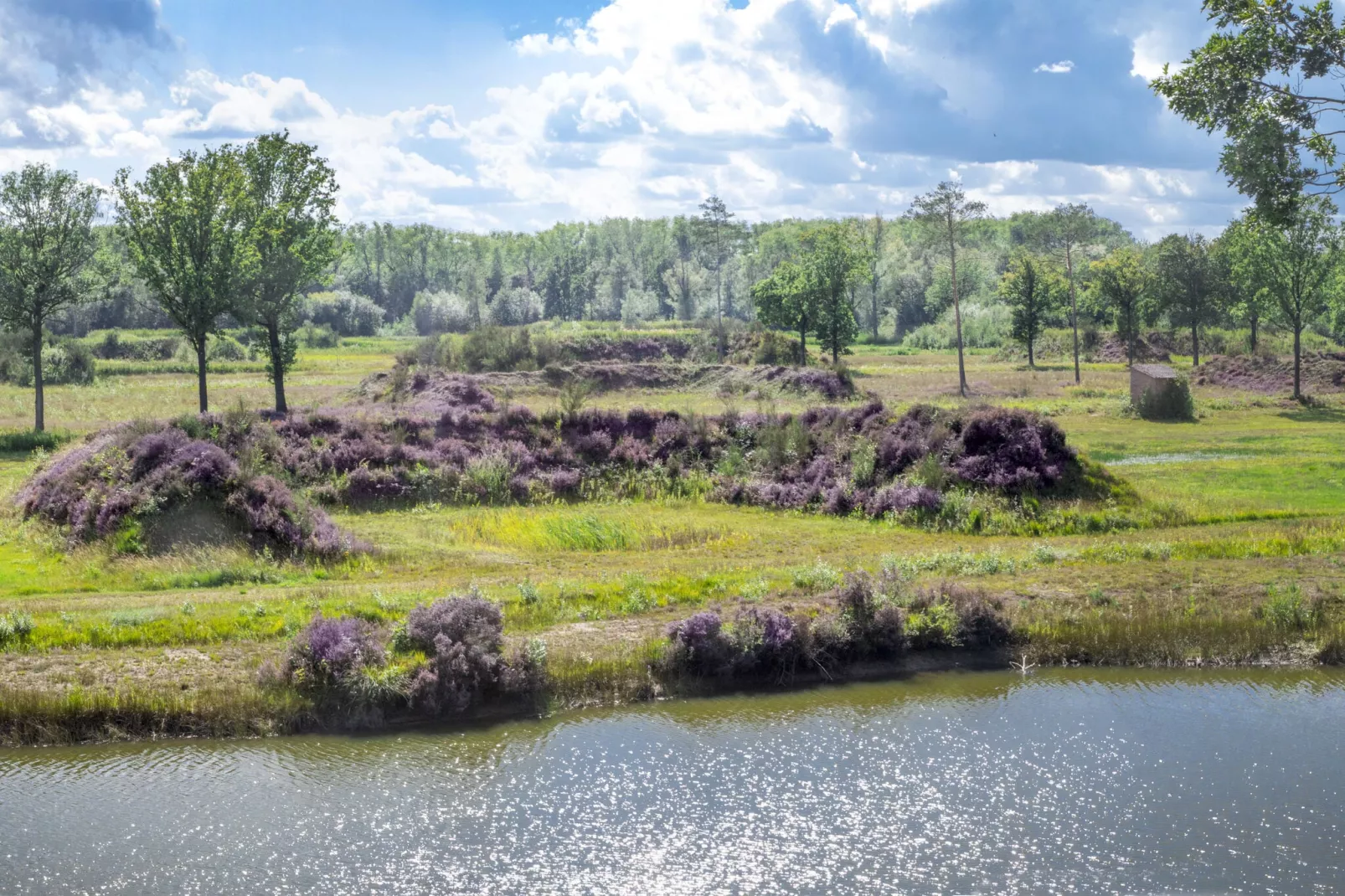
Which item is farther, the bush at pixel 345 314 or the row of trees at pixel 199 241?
the bush at pixel 345 314

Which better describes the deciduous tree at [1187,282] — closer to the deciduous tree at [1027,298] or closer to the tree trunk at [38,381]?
the deciduous tree at [1027,298]

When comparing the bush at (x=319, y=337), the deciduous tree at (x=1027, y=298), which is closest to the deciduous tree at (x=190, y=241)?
the deciduous tree at (x=1027, y=298)

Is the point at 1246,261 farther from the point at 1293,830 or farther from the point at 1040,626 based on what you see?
the point at 1293,830

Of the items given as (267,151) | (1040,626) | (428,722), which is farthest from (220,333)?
(1040,626)

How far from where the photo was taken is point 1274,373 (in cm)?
7281

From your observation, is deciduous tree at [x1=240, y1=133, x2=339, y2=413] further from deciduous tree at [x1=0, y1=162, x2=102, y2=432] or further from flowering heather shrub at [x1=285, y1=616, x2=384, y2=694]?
flowering heather shrub at [x1=285, y1=616, x2=384, y2=694]

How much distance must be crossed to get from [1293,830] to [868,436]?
20.3m

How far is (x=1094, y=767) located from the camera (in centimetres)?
1409

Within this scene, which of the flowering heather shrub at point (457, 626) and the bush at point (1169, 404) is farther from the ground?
the bush at point (1169, 404)

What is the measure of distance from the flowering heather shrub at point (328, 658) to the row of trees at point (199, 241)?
30112 mm

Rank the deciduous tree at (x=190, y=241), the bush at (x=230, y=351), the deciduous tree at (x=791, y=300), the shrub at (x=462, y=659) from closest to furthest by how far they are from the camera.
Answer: the shrub at (x=462, y=659) < the deciduous tree at (x=190, y=241) < the deciduous tree at (x=791, y=300) < the bush at (x=230, y=351)

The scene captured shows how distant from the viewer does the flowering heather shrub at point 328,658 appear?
50.8 feet

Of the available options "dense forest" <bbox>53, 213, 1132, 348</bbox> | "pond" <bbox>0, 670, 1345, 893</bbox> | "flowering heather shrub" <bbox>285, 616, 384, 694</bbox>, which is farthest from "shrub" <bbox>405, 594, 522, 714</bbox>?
"dense forest" <bbox>53, 213, 1132, 348</bbox>

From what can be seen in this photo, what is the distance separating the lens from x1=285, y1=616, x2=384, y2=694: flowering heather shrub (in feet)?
50.8
